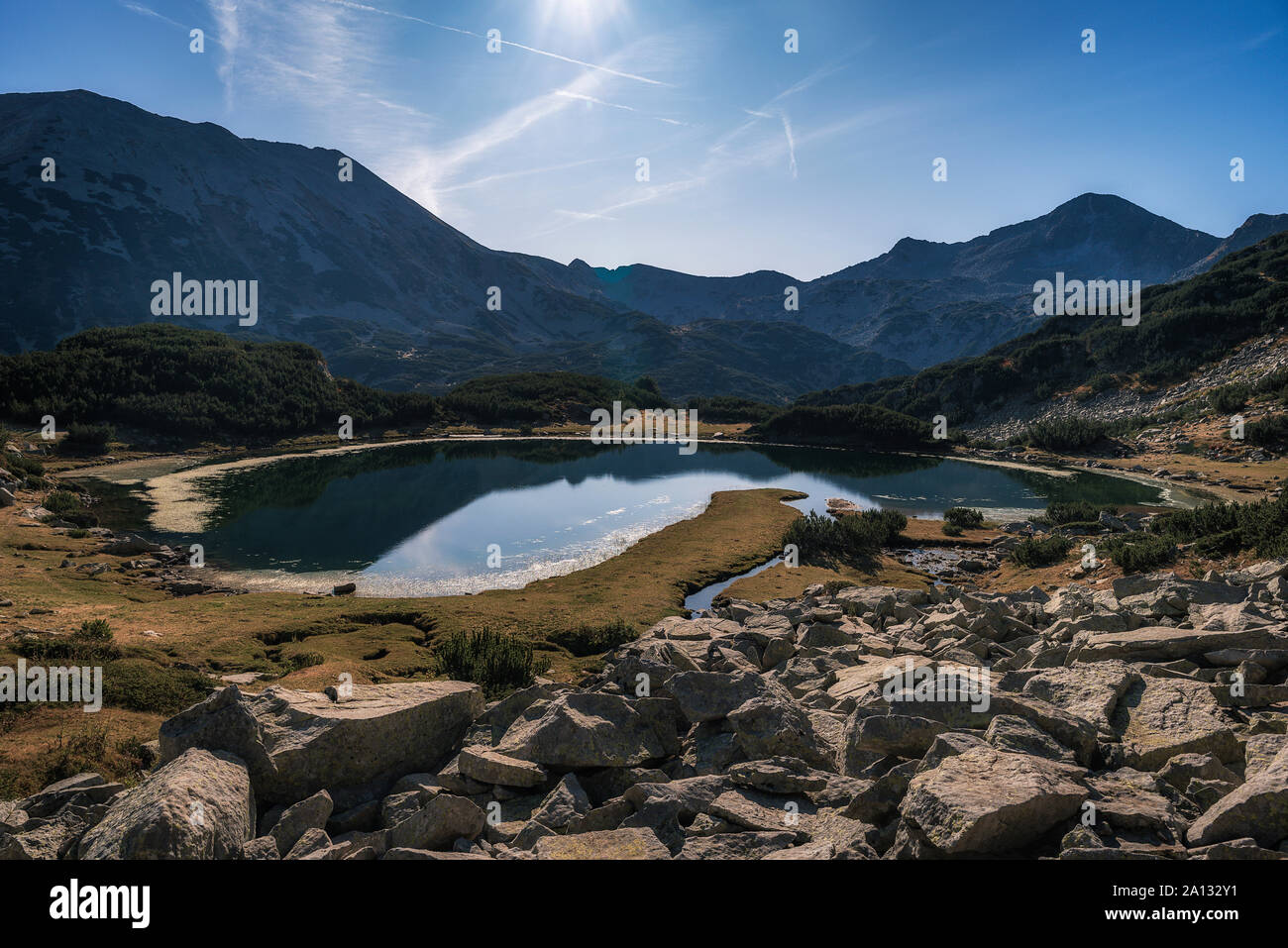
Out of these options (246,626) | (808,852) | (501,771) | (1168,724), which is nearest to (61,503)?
(246,626)

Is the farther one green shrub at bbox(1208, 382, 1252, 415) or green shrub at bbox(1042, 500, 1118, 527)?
green shrub at bbox(1208, 382, 1252, 415)

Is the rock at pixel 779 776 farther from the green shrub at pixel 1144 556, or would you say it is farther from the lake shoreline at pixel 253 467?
the lake shoreline at pixel 253 467

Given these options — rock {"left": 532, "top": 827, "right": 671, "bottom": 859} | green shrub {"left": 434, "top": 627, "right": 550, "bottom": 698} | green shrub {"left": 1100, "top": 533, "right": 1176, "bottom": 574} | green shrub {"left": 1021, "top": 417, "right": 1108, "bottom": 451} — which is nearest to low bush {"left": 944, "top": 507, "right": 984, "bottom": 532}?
green shrub {"left": 1100, "top": 533, "right": 1176, "bottom": 574}

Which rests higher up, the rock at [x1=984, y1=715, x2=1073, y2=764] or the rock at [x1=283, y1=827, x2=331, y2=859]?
the rock at [x1=984, y1=715, x2=1073, y2=764]

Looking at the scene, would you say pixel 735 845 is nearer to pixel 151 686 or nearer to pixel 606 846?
pixel 606 846

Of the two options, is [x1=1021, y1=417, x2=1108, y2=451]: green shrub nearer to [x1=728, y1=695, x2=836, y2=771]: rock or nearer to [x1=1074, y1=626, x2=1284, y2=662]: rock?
[x1=1074, y1=626, x2=1284, y2=662]: rock

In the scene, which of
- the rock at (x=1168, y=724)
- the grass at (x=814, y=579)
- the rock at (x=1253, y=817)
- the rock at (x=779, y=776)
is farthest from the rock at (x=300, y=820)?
the grass at (x=814, y=579)
